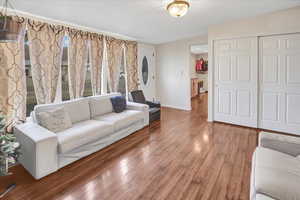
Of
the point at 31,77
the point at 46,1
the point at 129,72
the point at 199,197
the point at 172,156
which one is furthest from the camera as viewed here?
the point at 129,72

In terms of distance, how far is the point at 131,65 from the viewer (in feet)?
18.7

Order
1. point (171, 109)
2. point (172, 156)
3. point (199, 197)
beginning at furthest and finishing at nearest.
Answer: point (171, 109) < point (172, 156) < point (199, 197)

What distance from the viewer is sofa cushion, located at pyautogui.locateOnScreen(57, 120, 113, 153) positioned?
2.65m

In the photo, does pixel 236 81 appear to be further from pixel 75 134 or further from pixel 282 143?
pixel 75 134

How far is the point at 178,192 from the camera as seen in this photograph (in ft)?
7.07

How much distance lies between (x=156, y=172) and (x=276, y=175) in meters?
1.43

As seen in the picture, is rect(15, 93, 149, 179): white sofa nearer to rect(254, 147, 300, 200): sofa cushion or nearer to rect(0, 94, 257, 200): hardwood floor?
rect(0, 94, 257, 200): hardwood floor

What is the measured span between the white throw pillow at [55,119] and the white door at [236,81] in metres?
3.57

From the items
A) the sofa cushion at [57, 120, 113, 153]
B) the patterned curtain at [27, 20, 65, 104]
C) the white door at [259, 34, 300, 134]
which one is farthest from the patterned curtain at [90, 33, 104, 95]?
the white door at [259, 34, 300, 134]

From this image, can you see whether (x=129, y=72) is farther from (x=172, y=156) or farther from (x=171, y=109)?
(x=172, y=156)

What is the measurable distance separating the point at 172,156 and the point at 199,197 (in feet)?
3.37

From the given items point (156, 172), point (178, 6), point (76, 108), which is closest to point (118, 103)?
point (76, 108)

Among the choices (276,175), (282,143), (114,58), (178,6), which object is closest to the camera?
(276,175)

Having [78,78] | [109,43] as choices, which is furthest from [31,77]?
[109,43]
